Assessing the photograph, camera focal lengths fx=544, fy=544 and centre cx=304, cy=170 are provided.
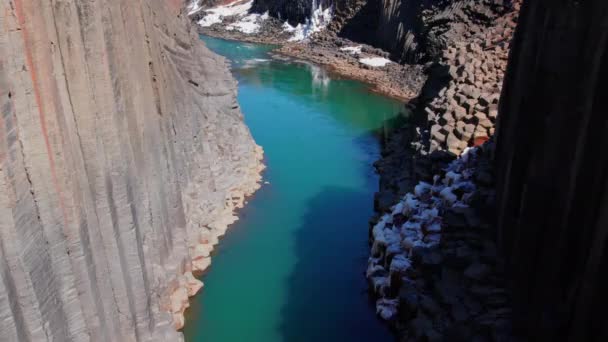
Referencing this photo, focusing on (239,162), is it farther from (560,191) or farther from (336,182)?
(560,191)

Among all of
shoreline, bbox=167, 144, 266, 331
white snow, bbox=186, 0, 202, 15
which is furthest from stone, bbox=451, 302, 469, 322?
white snow, bbox=186, 0, 202, 15

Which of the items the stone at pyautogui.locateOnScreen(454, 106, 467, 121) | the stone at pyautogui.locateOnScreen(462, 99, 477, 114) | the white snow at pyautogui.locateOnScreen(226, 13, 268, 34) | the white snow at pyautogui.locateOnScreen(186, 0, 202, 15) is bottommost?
the stone at pyautogui.locateOnScreen(454, 106, 467, 121)

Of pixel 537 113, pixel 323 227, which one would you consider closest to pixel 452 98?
pixel 323 227

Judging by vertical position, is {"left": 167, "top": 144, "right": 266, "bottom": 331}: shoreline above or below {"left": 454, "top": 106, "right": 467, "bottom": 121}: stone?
below

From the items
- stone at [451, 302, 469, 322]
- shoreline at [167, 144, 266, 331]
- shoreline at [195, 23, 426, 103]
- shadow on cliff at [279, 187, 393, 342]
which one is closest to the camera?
stone at [451, 302, 469, 322]

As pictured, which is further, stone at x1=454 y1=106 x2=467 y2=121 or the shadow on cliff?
stone at x1=454 y1=106 x2=467 y2=121

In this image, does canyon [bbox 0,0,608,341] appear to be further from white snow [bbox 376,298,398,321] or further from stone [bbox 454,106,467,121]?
stone [bbox 454,106,467,121]
